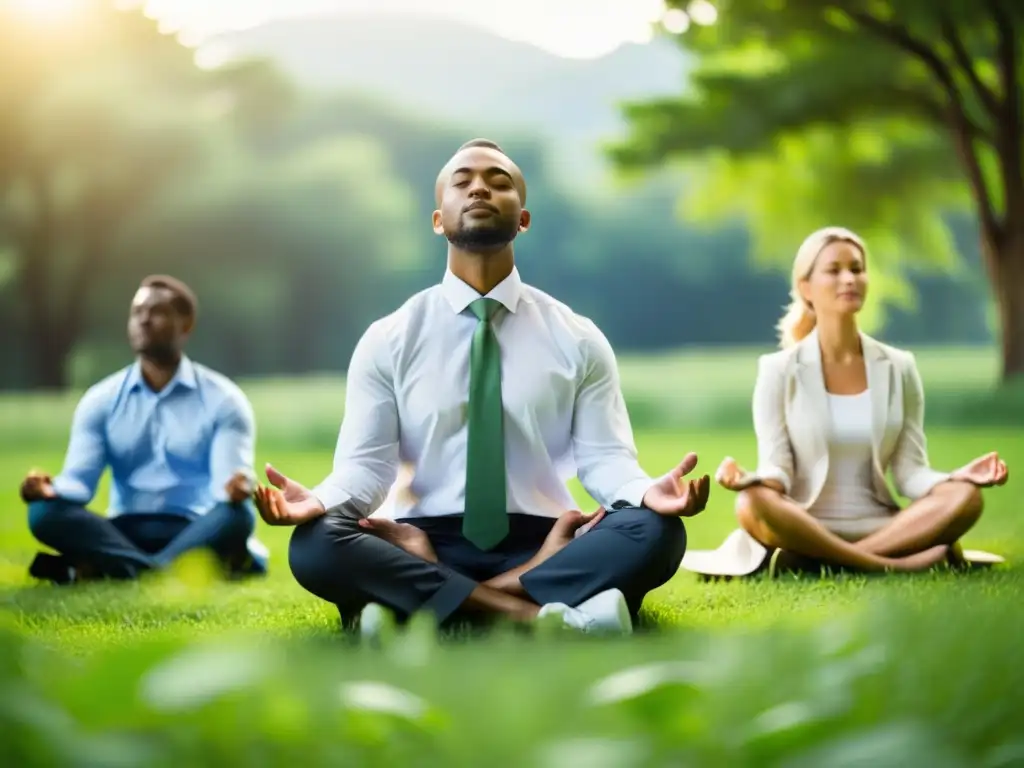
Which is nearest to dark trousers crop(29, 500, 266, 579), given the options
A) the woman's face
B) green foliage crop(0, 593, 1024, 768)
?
the woman's face

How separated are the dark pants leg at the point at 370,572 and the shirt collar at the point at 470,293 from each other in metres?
0.80

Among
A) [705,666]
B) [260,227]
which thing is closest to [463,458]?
[705,666]

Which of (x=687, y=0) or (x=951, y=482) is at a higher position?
(x=687, y=0)

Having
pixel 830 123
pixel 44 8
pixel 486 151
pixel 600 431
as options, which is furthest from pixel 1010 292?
pixel 44 8

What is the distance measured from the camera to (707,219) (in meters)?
18.8

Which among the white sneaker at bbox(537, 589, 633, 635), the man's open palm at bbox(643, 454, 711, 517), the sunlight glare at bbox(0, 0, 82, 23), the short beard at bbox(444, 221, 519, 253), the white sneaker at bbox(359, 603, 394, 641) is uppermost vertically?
the sunlight glare at bbox(0, 0, 82, 23)

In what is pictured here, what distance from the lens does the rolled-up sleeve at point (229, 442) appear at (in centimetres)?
559

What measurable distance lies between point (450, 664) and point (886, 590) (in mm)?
3158

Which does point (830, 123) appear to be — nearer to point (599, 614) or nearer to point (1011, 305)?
point (1011, 305)

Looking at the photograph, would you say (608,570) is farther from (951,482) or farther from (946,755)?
(946,755)

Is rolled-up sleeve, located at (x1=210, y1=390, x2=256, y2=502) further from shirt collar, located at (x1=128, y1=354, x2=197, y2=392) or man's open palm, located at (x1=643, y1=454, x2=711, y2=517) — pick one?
man's open palm, located at (x1=643, y1=454, x2=711, y2=517)

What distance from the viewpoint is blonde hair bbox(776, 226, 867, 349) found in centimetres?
508

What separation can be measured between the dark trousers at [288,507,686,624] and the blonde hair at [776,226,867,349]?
5.79 ft

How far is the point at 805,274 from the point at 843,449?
2.36ft
